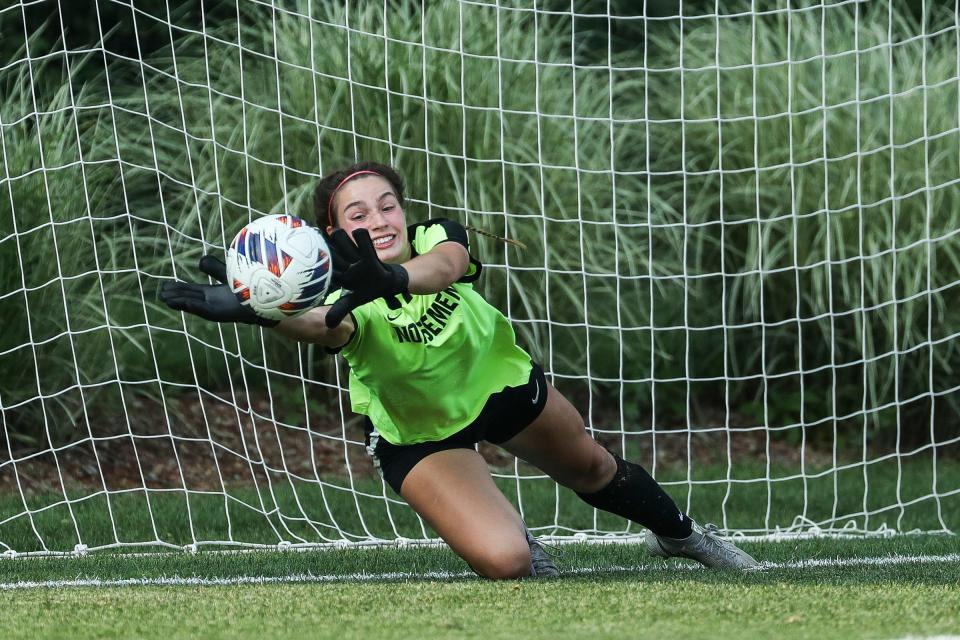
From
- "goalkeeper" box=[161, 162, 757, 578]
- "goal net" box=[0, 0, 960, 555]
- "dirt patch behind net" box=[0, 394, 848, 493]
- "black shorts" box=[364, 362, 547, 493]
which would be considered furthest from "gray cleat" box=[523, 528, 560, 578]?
"dirt patch behind net" box=[0, 394, 848, 493]

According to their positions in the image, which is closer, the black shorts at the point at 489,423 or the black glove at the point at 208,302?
the black glove at the point at 208,302

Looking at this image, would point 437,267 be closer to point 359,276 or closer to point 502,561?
point 359,276

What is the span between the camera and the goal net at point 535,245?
7.22 m

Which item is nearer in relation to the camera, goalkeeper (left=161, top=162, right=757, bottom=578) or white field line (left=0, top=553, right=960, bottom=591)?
goalkeeper (left=161, top=162, right=757, bottom=578)

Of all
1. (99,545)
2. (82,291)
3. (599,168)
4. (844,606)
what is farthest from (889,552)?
(82,291)

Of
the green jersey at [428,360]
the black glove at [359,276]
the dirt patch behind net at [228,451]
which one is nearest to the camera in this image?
the black glove at [359,276]

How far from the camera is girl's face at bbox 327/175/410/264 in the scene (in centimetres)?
431

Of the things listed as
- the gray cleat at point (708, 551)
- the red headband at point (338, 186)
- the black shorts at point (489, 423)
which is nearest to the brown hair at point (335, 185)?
the red headband at point (338, 186)

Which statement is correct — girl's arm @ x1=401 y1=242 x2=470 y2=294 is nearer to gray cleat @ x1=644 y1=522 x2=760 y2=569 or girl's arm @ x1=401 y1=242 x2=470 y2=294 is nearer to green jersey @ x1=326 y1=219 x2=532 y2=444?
green jersey @ x1=326 y1=219 x2=532 y2=444

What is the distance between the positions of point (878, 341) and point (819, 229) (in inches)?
29.9

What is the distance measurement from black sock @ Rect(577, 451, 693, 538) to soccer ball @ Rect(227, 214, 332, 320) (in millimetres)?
1373

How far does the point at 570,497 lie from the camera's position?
23.3ft

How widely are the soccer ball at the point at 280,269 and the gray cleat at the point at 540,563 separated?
1230 millimetres

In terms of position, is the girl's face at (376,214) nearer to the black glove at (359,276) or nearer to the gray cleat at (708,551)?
the black glove at (359,276)
